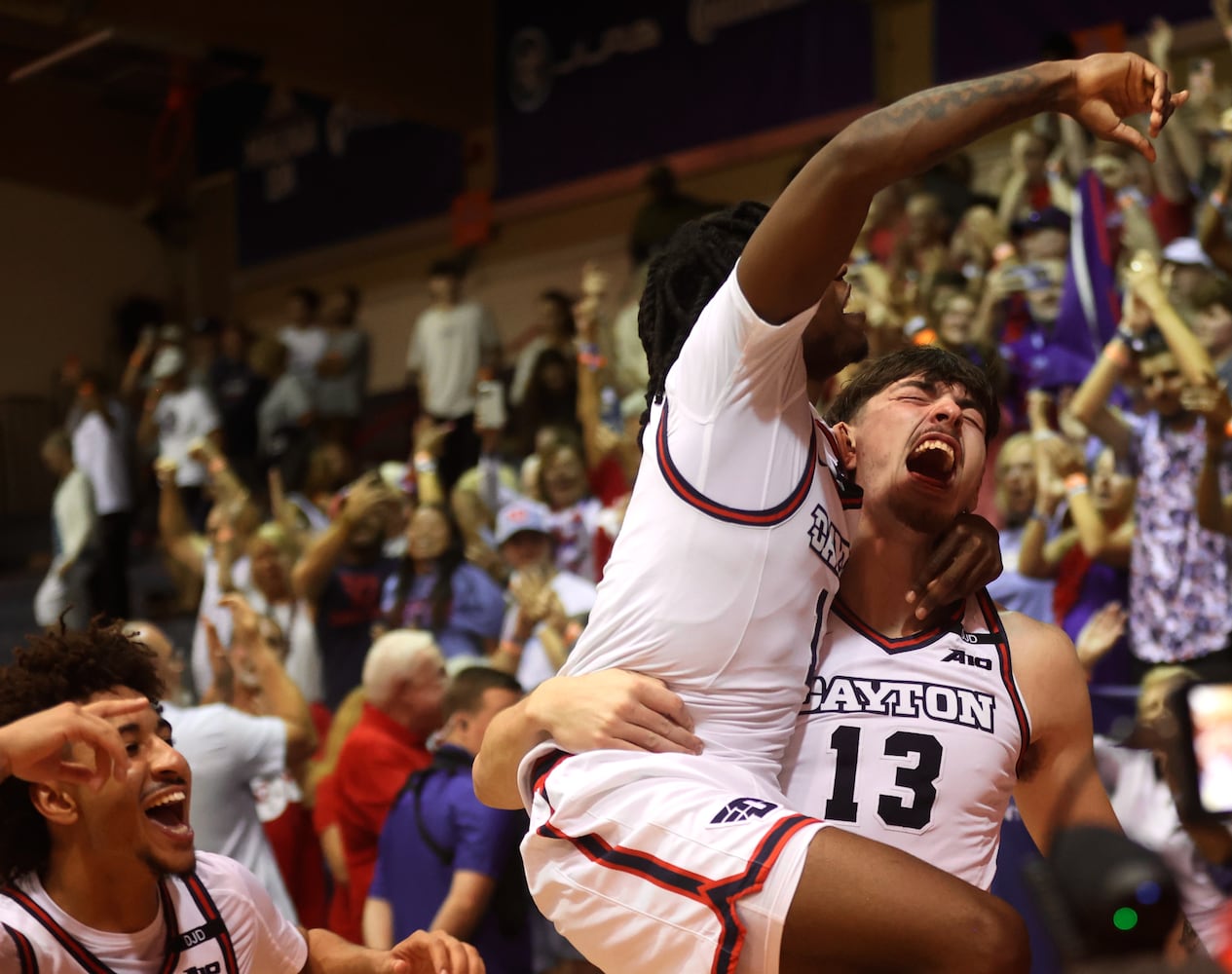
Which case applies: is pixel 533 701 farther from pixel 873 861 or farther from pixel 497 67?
pixel 497 67

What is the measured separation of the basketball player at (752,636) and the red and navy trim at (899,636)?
0.18 m

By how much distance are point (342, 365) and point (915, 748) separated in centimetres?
971

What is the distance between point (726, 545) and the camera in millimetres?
2420

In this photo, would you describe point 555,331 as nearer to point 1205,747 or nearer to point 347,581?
point 347,581

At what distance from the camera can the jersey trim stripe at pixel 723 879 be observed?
2.24 m

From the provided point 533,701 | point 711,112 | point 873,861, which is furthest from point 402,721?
point 711,112

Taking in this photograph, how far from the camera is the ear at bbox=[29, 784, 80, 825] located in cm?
285

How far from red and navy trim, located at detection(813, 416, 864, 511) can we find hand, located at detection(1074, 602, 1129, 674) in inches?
93.1

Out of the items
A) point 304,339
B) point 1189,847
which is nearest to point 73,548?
point 304,339

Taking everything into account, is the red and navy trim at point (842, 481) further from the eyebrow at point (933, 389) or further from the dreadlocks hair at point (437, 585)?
the dreadlocks hair at point (437, 585)

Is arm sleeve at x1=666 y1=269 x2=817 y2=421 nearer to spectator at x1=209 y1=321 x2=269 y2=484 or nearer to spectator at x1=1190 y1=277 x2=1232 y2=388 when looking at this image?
spectator at x1=1190 y1=277 x2=1232 y2=388

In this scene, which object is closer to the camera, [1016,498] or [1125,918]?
[1125,918]

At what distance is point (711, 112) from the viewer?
12.5 meters

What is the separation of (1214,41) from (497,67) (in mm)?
7143
